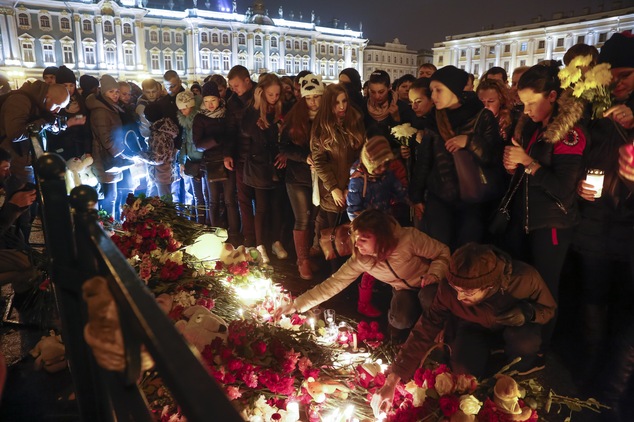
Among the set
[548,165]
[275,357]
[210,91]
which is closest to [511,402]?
[275,357]

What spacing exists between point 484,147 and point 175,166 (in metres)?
4.90

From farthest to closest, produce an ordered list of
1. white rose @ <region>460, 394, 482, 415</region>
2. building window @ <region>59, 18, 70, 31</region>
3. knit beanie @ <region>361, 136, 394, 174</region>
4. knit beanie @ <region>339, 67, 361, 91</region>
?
building window @ <region>59, 18, 70, 31</region>
knit beanie @ <region>339, 67, 361, 91</region>
knit beanie @ <region>361, 136, 394, 174</region>
white rose @ <region>460, 394, 482, 415</region>

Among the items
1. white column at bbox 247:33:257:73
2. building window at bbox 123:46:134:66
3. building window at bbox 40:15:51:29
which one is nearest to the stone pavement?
building window at bbox 40:15:51:29

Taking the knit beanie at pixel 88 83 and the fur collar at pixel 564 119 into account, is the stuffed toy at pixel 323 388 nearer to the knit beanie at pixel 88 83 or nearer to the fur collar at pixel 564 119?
the fur collar at pixel 564 119

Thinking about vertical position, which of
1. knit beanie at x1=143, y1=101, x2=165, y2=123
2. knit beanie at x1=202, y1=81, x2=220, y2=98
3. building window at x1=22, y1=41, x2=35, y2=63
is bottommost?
knit beanie at x1=143, y1=101, x2=165, y2=123

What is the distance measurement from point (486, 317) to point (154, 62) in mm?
53685

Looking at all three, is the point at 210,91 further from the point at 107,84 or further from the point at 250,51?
the point at 250,51

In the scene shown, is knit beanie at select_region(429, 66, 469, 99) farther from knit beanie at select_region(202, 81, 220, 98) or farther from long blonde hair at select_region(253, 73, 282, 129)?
knit beanie at select_region(202, 81, 220, 98)

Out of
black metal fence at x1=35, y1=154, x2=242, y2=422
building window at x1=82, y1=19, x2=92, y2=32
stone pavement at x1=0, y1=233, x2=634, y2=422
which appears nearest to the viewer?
black metal fence at x1=35, y1=154, x2=242, y2=422

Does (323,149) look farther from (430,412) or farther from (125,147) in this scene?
(125,147)

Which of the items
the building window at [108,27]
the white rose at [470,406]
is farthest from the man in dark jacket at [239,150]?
the building window at [108,27]

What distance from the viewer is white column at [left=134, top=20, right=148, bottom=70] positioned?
48594 mm

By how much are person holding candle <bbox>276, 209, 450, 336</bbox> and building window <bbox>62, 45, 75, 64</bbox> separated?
50.1m

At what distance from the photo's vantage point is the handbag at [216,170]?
18.7 feet
